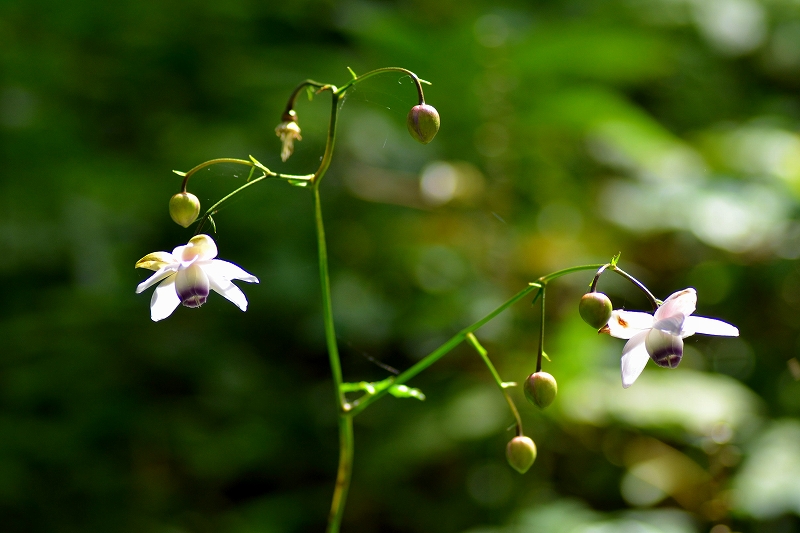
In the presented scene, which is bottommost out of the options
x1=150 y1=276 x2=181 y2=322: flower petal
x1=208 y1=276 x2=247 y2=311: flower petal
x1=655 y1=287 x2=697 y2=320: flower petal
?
x1=150 y1=276 x2=181 y2=322: flower petal

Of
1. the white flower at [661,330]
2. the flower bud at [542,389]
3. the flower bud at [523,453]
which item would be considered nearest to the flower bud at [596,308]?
the white flower at [661,330]

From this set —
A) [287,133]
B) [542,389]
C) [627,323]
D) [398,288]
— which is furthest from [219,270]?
[398,288]

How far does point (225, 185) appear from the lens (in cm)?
360

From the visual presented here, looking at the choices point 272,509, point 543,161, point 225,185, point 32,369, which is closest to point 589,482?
point 272,509

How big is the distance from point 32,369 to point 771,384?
361 cm

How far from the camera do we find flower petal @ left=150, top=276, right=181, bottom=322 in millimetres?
1320

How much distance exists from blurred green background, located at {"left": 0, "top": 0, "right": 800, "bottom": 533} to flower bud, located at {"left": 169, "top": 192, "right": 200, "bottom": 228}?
184 cm

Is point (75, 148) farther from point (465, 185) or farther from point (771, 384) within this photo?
point (771, 384)

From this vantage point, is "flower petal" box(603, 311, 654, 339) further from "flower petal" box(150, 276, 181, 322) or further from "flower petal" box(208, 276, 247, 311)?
"flower petal" box(150, 276, 181, 322)

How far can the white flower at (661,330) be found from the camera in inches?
49.2

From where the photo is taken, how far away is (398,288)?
12.0 ft

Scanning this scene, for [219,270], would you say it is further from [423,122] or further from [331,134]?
[423,122]

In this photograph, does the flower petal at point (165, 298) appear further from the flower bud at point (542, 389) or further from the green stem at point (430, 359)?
the flower bud at point (542, 389)

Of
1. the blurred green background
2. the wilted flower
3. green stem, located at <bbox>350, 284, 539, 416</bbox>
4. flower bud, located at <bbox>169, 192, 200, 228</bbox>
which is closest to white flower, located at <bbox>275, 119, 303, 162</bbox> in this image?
the wilted flower
